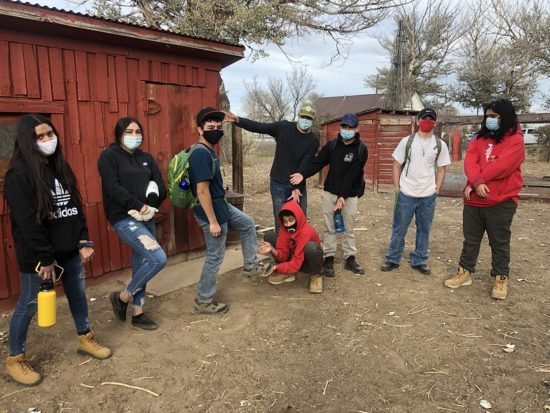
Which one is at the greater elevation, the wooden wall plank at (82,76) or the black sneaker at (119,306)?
the wooden wall plank at (82,76)

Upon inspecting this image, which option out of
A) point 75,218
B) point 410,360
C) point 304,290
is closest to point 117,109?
point 75,218

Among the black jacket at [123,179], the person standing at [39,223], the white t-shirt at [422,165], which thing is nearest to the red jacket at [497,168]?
the white t-shirt at [422,165]

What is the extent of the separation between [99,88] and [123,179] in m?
1.88

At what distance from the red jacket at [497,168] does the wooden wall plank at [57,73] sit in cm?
450

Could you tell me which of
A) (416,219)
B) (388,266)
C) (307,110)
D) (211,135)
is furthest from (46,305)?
(416,219)

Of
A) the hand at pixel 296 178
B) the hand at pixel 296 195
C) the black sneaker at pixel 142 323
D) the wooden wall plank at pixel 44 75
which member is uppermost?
the wooden wall plank at pixel 44 75

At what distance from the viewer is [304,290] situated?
16.0ft

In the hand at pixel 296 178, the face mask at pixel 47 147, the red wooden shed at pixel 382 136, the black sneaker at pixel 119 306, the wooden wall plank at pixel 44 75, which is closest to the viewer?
the face mask at pixel 47 147

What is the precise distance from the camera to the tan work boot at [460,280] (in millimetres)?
4918

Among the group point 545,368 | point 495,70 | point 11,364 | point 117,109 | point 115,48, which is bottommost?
point 545,368

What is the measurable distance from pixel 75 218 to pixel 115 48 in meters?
2.69

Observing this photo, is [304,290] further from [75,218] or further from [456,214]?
[456,214]

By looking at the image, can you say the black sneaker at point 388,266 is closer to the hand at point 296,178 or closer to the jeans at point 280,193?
the jeans at point 280,193

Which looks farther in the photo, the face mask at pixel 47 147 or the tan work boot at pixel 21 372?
the tan work boot at pixel 21 372
